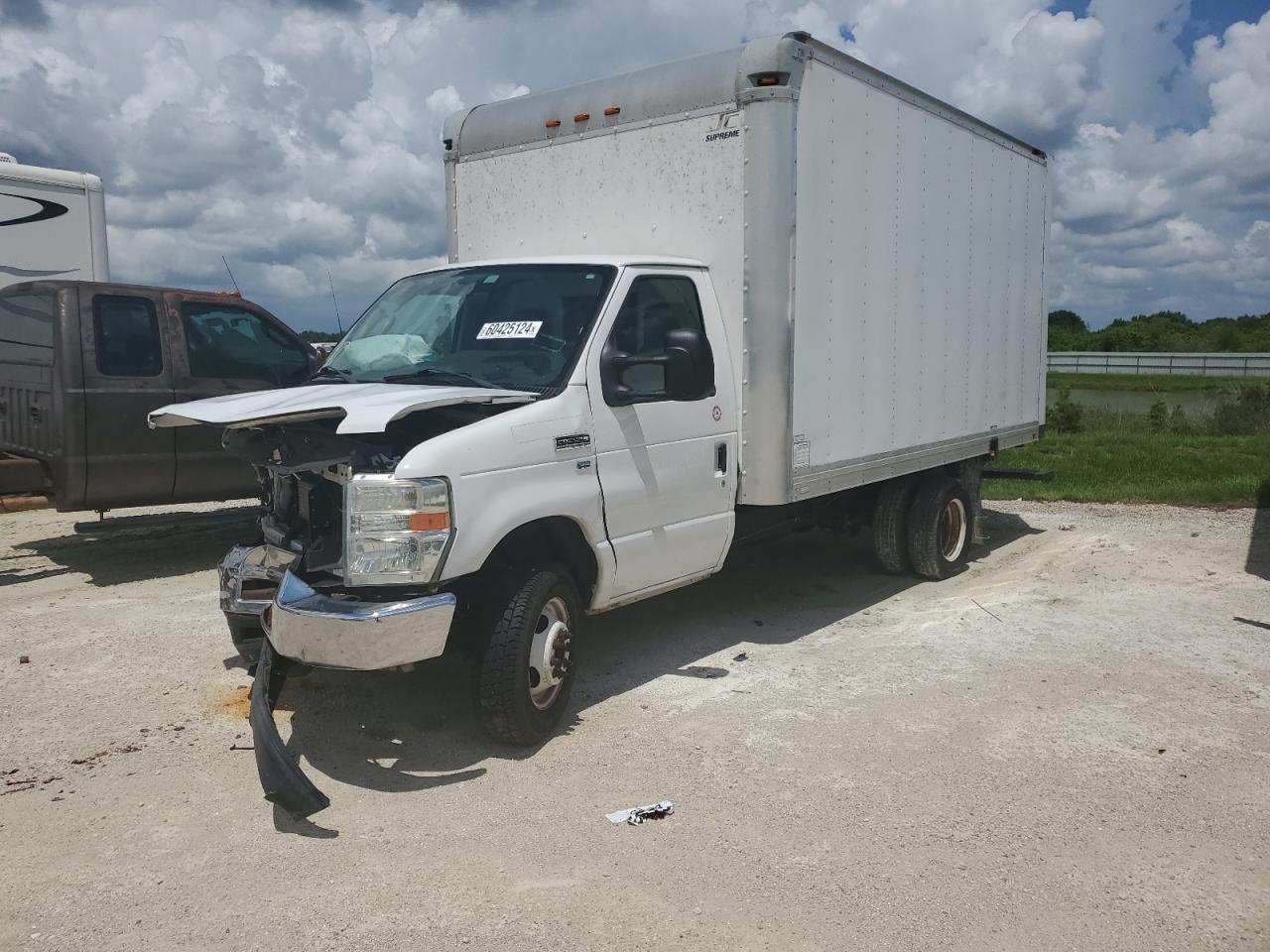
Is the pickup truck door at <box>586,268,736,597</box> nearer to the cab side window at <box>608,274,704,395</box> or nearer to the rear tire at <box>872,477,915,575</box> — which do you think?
the cab side window at <box>608,274,704,395</box>

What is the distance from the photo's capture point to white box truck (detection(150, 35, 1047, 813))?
4609 mm

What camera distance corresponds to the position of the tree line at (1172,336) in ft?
194

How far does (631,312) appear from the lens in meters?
5.78

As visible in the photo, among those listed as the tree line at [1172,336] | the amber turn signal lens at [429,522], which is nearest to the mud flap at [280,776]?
the amber turn signal lens at [429,522]

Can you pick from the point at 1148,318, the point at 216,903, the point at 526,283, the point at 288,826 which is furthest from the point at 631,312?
the point at 1148,318

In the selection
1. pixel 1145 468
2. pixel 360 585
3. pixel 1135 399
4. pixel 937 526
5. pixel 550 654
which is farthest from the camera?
pixel 1135 399

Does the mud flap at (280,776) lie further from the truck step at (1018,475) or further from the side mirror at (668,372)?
the truck step at (1018,475)

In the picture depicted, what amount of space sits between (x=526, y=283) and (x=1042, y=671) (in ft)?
12.3

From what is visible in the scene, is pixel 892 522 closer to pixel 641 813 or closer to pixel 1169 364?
pixel 641 813

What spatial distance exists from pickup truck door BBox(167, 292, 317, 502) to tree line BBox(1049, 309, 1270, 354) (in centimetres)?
5635

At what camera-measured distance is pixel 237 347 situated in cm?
927

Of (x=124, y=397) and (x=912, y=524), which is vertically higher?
(x=124, y=397)

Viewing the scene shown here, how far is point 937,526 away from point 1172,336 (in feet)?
206

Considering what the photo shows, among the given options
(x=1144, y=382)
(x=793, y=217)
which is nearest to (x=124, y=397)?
(x=793, y=217)
